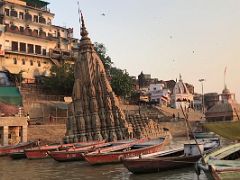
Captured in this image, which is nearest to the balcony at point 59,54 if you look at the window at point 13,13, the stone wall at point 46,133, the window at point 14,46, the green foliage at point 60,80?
the green foliage at point 60,80

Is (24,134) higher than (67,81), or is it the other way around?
(67,81)

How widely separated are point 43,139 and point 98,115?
11.0m

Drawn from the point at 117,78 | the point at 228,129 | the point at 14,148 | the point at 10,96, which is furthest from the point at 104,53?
the point at 228,129

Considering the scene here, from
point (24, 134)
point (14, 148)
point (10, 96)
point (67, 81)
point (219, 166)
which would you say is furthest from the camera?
point (67, 81)

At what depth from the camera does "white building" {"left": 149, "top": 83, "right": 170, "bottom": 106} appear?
92975mm

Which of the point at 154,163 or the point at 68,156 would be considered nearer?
the point at 154,163

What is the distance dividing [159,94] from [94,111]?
59.4 meters

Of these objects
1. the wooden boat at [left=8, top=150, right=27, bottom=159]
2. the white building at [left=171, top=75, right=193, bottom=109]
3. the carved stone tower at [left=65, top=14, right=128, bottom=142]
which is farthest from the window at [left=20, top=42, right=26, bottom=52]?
the white building at [left=171, top=75, right=193, bottom=109]

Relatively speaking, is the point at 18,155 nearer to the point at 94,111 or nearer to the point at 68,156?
the point at 68,156

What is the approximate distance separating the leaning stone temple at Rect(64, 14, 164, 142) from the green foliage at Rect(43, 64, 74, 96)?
64.5 feet

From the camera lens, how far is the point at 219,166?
1491cm

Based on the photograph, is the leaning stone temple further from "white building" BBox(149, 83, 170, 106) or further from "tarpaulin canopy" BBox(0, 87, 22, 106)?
"white building" BBox(149, 83, 170, 106)

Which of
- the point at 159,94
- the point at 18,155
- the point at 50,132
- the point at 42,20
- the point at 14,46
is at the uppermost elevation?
the point at 42,20

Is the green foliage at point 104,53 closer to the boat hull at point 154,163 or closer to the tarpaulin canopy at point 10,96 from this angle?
the tarpaulin canopy at point 10,96
